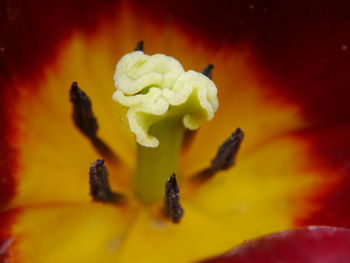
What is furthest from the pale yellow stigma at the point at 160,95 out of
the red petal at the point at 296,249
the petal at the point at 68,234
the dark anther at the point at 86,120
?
the red petal at the point at 296,249

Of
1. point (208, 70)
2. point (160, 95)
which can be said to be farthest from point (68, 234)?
point (208, 70)

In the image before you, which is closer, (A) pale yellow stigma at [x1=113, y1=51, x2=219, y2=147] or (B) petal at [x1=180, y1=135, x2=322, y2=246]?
(A) pale yellow stigma at [x1=113, y1=51, x2=219, y2=147]

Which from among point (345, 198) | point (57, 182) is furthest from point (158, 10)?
point (345, 198)

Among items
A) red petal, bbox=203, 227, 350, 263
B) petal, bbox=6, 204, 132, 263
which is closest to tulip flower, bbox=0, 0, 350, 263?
petal, bbox=6, 204, 132, 263

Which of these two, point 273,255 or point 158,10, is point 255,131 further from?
point 273,255

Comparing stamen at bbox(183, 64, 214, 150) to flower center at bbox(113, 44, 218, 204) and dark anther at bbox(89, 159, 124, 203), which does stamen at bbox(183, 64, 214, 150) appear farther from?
dark anther at bbox(89, 159, 124, 203)

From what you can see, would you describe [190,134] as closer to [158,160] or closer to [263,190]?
[158,160]
